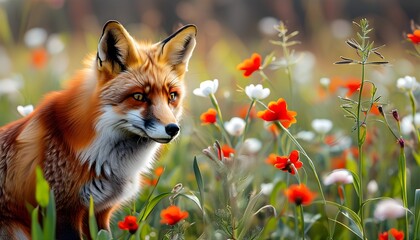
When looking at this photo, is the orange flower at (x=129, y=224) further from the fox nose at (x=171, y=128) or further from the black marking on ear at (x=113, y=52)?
the black marking on ear at (x=113, y=52)

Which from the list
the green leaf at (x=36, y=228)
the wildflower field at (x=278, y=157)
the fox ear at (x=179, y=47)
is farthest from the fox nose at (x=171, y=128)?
the green leaf at (x=36, y=228)

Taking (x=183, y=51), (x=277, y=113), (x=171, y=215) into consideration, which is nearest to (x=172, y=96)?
(x=183, y=51)

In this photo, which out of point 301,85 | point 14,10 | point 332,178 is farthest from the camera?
point 14,10

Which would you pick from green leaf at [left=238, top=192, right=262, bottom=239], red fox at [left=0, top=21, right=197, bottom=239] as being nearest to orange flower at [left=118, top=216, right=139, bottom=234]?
red fox at [left=0, top=21, right=197, bottom=239]

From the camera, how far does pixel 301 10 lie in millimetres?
13500

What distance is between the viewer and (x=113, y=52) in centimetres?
366

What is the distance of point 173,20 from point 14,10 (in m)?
3.03

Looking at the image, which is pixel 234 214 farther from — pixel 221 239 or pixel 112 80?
pixel 112 80

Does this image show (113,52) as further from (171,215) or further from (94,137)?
(171,215)

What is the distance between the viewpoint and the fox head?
346 centimetres

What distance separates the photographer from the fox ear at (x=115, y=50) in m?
3.58

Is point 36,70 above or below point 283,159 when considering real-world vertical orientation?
below

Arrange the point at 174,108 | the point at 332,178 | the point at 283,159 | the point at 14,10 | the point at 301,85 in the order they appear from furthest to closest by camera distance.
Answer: the point at 14,10 < the point at 301,85 < the point at 174,108 < the point at 332,178 < the point at 283,159

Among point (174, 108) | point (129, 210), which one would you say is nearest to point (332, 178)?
point (174, 108)
